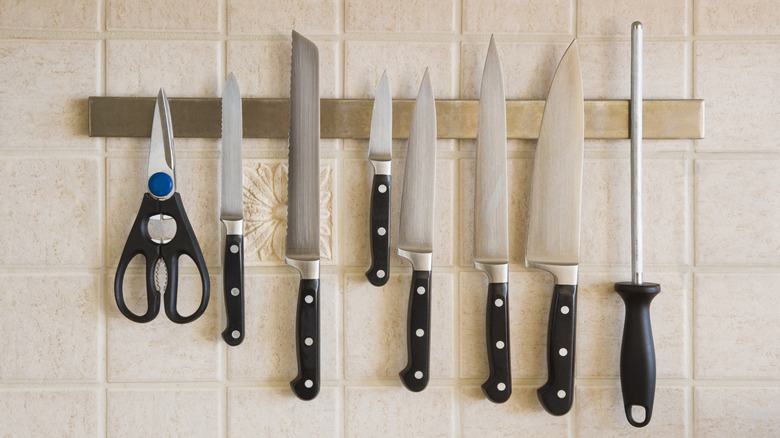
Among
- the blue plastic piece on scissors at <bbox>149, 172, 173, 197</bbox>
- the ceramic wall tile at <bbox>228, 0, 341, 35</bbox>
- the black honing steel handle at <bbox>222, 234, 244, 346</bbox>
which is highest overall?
the ceramic wall tile at <bbox>228, 0, 341, 35</bbox>

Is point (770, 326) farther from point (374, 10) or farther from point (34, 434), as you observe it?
point (34, 434)

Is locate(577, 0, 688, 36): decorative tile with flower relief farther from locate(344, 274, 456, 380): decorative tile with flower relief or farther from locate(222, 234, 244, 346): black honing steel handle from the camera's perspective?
locate(222, 234, 244, 346): black honing steel handle

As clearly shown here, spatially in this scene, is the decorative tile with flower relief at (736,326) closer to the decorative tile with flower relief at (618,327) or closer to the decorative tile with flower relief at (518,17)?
the decorative tile with flower relief at (618,327)

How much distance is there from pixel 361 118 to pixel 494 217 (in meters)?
0.21

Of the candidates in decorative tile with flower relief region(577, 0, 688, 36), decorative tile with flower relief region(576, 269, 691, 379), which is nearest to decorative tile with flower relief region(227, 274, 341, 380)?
decorative tile with flower relief region(576, 269, 691, 379)

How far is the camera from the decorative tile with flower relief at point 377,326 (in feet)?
2.55

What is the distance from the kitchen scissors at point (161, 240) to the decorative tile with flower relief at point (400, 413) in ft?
0.79

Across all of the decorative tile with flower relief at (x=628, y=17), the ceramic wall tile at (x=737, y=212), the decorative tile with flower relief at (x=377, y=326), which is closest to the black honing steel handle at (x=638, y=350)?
the ceramic wall tile at (x=737, y=212)

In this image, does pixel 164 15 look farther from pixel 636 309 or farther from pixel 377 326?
pixel 636 309

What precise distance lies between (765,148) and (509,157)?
329 mm

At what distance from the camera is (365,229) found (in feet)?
2.56

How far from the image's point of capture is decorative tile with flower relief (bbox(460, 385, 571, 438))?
778 millimetres

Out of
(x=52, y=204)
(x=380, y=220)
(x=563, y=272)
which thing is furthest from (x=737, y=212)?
(x=52, y=204)

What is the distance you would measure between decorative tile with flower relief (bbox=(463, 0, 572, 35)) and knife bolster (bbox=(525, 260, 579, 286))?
0.99ft
